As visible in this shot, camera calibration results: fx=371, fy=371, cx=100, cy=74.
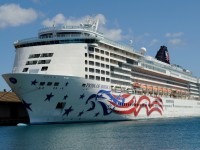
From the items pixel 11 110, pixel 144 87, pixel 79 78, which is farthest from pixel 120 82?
pixel 11 110

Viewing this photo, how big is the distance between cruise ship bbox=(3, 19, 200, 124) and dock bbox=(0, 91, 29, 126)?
26.2ft

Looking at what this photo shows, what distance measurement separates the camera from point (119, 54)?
49281 millimetres

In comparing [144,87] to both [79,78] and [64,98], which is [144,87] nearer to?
[79,78]

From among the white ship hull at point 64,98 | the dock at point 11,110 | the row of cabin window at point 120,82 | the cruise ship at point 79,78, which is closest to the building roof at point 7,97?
the dock at point 11,110

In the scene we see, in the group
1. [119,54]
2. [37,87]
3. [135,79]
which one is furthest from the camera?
[135,79]

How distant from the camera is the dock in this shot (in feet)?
159

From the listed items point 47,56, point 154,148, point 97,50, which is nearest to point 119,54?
point 97,50

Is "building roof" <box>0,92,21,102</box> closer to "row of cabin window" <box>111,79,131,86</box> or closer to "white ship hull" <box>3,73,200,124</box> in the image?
"white ship hull" <box>3,73,200,124</box>

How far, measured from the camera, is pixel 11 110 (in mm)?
52000

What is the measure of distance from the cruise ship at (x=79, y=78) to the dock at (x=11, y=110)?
7996 millimetres

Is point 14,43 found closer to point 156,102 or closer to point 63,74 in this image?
point 63,74

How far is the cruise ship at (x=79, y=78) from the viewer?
38.2m

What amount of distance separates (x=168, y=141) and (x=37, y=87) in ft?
52.7

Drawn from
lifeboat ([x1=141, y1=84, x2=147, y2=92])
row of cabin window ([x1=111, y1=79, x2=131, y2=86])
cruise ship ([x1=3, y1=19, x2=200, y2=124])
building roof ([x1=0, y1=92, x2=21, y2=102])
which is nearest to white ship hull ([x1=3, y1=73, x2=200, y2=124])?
cruise ship ([x1=3, y1=19, x2=200, y2=124])
